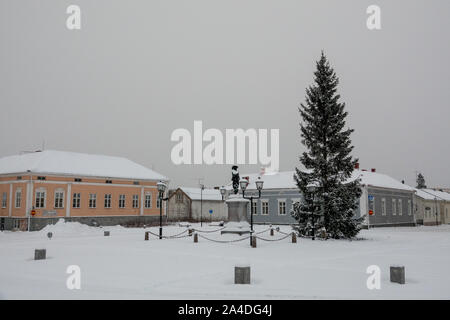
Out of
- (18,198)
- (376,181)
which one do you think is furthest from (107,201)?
(376,181)

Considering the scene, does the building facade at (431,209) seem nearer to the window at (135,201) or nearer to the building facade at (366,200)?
the building facade at (366,200)

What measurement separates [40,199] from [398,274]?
32.8 m

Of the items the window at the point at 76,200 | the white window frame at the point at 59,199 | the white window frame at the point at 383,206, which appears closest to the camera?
the white window frame at the point at 59,199

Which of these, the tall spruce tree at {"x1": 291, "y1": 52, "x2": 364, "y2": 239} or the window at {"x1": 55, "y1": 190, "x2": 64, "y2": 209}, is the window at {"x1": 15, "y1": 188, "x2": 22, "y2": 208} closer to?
the window at {"x1": 55, "y1": 190, "x2": 64, "y2": 209}

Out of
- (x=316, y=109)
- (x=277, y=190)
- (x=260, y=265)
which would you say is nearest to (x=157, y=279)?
(x=260, y=265)

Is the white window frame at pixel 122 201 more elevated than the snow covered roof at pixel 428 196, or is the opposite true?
the snow covered roof at pixel 428 196

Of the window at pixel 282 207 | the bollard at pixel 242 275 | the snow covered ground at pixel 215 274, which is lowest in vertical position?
the snow covered ground at pixel 215 274

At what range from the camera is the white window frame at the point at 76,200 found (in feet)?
123

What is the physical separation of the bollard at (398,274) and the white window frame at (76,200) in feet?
109

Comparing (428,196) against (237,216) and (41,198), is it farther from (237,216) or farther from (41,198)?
(41,198)

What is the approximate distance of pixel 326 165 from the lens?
2442 cm

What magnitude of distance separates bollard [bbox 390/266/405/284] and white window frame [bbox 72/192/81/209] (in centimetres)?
3324

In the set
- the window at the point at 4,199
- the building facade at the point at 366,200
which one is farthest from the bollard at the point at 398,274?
the window at the point at 4,199

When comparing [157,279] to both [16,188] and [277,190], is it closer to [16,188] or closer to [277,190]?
[16,188]
